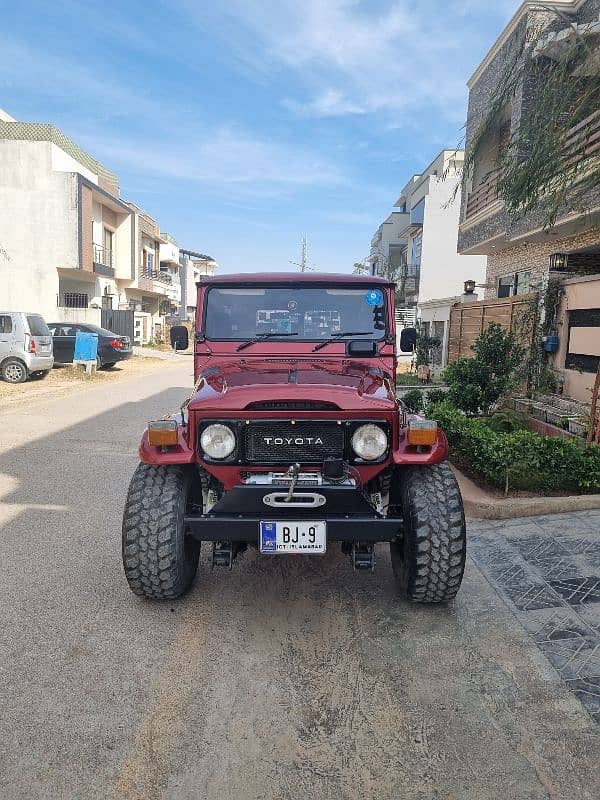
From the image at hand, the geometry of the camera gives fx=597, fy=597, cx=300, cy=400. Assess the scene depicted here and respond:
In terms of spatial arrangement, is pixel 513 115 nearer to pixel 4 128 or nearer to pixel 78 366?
pixel 78 366

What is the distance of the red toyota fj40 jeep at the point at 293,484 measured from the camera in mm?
3137

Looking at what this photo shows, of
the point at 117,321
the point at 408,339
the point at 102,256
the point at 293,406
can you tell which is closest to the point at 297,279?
the point at 408,339

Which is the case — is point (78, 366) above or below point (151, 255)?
below

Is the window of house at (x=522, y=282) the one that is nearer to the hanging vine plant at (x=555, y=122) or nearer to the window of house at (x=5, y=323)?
the hanging vine plant at (x=555, y=122)

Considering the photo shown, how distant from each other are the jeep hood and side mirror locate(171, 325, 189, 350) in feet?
3.75

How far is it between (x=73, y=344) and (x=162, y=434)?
16244 mm

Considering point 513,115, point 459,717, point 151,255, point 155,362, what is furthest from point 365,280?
point 151,255

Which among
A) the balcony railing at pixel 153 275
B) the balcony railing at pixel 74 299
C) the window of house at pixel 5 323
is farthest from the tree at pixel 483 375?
the balcony railing at pixel 153 275

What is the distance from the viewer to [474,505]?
17.4 feet

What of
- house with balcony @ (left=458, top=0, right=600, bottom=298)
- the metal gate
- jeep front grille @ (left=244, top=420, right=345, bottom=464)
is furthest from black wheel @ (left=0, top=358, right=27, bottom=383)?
jeep front grille @ (left=244, top=420, right=345, bottom=464)

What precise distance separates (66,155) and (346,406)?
29.3m

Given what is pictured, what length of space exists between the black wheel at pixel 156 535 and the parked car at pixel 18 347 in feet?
41.2

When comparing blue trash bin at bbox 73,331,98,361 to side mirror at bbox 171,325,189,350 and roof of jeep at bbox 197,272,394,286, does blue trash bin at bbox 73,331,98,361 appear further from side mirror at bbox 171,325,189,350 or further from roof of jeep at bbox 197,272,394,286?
roof of jeep at bbox 197,272,394,286

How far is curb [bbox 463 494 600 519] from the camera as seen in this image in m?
5.19
